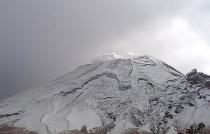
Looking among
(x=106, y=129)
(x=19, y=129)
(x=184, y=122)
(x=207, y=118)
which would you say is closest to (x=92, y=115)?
(x=106, y=129)

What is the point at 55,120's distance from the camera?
18825cm

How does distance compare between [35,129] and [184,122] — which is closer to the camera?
[35,129]

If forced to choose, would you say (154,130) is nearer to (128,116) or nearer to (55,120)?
(128,116)

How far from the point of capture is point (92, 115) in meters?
199

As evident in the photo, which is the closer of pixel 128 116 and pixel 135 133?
pixel 135 133

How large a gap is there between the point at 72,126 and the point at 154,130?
51028 millimetres

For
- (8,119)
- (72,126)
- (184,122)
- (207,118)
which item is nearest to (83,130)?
(72,126)

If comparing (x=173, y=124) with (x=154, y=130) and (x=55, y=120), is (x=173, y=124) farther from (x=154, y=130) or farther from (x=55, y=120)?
(x=55, y=120)

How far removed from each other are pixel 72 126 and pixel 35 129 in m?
21.9

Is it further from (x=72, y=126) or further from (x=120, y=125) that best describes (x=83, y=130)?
(x=120, y=125)

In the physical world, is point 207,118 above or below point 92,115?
below

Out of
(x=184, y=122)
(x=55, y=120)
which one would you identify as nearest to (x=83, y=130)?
(x=55, y=120)

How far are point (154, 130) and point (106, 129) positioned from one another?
3000cm

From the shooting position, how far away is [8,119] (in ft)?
654
